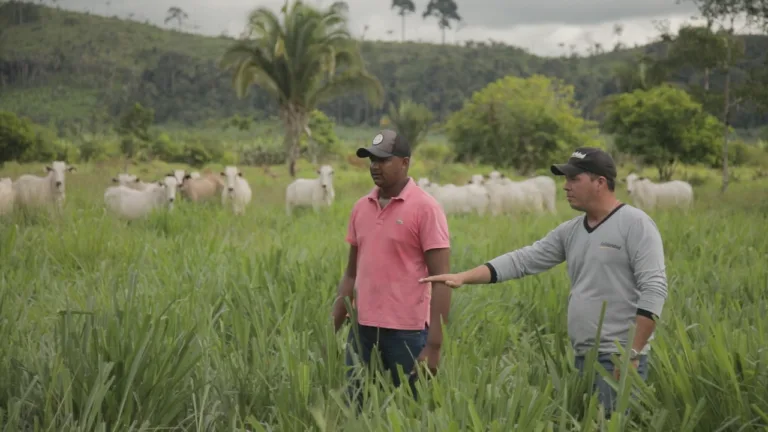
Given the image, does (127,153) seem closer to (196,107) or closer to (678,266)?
(678,266)

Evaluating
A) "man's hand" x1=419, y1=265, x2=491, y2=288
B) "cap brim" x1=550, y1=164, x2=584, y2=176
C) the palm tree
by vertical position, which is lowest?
"man's hand" x1=419, y1=265, x2=491, y2=288

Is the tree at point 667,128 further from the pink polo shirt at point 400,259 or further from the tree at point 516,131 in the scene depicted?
the pink polo shirt at point 400,259

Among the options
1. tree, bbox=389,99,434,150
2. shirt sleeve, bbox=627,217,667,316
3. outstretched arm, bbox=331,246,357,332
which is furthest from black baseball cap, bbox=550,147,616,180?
→ tree, bbox=389,99,434,150

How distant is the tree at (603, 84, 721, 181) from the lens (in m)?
28.3

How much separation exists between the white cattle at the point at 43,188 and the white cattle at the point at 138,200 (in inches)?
31.8

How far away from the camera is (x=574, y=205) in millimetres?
3521

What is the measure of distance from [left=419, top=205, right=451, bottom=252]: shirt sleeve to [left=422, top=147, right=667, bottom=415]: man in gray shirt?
0.54ft

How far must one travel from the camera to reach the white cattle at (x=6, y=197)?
1159cm

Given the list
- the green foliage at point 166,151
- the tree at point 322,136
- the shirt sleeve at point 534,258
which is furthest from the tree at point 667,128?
the shirt sleeve at point 534,258

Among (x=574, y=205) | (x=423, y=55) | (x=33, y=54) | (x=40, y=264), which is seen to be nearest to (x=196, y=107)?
(x=33, y=54)

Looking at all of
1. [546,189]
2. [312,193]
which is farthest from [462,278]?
[546,189]

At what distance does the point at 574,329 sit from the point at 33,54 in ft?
258

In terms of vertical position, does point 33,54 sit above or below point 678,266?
above

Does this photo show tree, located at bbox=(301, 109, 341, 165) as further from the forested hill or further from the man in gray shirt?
the man in gray shirt
